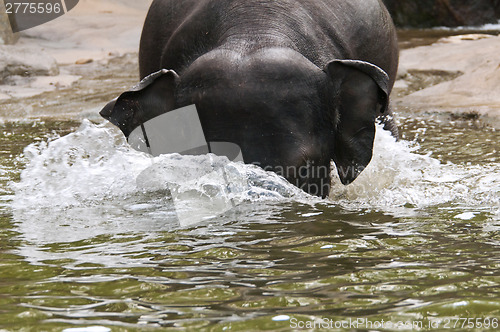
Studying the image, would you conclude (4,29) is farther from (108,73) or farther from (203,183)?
(203,183)

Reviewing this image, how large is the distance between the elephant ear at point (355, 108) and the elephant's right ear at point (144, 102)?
703mm

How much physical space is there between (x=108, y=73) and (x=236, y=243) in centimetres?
707

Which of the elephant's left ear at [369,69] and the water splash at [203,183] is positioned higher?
the elephant's left ear at [369,69]

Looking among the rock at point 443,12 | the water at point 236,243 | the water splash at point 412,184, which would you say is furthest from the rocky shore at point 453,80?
the rock at point 443,12

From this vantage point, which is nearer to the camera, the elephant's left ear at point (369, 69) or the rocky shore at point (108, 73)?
the elephant's left ear at point (369, 69)

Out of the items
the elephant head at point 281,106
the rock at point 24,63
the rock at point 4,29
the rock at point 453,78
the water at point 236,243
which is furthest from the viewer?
the rock at point 4,29

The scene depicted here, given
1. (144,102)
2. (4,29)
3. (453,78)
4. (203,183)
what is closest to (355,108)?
(203,183)

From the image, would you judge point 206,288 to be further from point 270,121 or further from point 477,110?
point 477,110

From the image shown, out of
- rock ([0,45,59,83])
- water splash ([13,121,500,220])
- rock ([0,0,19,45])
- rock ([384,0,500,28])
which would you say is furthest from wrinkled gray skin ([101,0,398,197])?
rock ([384,0,500,28])

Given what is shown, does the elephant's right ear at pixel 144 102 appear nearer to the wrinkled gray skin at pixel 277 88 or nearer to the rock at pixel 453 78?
the wrinkled gray skin at pixel 277 88

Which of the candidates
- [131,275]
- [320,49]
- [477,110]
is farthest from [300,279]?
[477,110]

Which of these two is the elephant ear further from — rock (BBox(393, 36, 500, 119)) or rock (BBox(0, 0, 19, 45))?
rock (BBox(0, 0, 19, 45))

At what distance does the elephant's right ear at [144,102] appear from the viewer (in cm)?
371

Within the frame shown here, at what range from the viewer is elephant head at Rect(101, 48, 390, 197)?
3486mm
